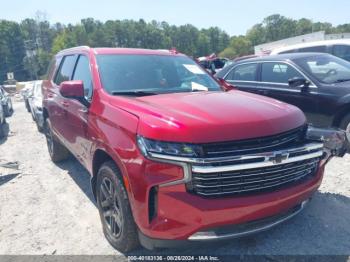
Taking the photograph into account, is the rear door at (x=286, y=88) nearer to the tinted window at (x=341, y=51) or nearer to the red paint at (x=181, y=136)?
the red paint at (x=181, y=136)

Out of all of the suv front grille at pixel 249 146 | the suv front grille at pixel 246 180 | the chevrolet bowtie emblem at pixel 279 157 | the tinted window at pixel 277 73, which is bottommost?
the suv front grille at pixel 246 180

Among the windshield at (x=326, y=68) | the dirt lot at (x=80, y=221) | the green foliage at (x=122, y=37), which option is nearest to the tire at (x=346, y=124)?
the dirt lot at (x=80, y=221)

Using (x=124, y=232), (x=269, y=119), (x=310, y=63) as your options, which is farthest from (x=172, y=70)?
(x=310, y=63)

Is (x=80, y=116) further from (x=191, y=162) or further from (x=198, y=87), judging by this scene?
(x=191, y=162)

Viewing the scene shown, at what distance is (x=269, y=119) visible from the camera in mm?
2916

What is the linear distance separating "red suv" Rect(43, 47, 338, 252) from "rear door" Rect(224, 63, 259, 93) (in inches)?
136

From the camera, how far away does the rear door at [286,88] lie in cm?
598

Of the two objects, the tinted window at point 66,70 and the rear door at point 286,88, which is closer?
the tinted window at point 66,70

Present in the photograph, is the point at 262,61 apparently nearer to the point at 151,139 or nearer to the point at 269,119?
the point at 269,119

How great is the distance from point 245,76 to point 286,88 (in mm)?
1135

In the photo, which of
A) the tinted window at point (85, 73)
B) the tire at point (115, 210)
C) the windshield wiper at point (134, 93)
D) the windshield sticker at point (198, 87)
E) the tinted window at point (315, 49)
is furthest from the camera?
the tinted window at point (315, 49)

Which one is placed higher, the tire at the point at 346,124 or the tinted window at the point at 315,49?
the tinted window at the point at 315,49

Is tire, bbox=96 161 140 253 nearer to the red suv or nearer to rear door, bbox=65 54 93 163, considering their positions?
the red suv

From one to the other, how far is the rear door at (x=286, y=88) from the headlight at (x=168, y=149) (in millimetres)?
3982
